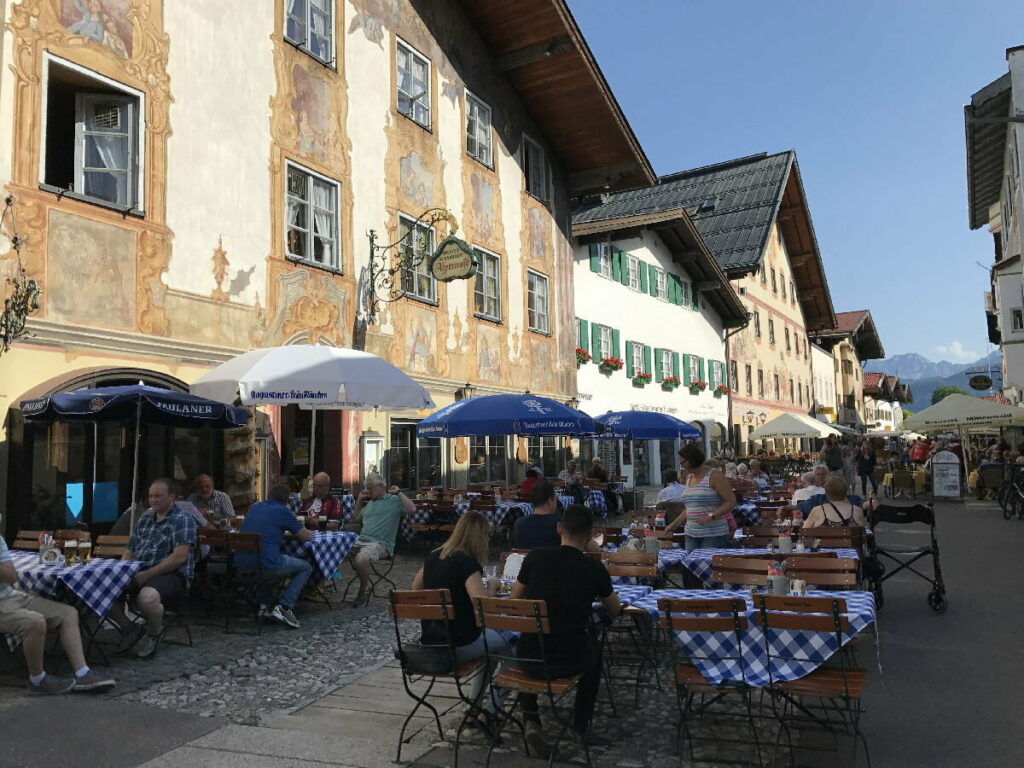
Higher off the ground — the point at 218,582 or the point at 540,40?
the point at 540,40

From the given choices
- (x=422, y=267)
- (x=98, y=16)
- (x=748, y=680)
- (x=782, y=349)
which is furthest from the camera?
(x=782, y=349)

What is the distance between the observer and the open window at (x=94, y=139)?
33.7ft

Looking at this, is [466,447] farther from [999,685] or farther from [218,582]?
[999,685]

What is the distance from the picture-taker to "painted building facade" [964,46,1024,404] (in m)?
18.8

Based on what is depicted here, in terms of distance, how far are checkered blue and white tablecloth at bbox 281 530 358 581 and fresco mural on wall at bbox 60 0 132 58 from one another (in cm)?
653

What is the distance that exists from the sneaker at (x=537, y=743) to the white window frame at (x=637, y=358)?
72.3ft

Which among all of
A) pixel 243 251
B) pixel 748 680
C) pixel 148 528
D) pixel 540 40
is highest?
pixel 540 40

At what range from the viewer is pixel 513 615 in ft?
14.5

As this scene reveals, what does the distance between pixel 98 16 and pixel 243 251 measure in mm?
3289

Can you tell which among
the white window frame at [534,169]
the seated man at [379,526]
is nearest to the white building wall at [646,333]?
the white window frame at [534,169]

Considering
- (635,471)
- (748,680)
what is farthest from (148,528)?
(635,471)

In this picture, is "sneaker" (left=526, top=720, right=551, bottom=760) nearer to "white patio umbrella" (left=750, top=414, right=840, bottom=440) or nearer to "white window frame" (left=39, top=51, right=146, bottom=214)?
"white window frame" (left=39, top=51, right=146, bottom=214)

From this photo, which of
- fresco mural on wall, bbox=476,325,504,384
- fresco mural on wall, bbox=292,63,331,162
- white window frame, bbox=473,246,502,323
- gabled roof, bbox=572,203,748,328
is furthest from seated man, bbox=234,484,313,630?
gabled roof, bbox=572,203,748,328

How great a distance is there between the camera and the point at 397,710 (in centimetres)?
529
